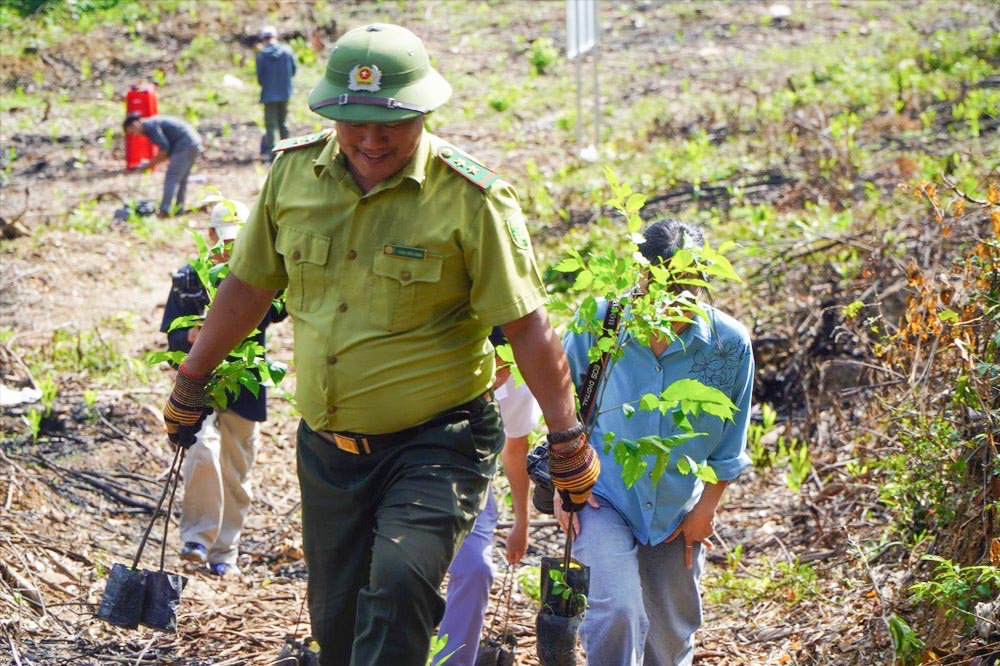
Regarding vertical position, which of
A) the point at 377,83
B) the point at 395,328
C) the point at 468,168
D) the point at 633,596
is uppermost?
the point at 377,83

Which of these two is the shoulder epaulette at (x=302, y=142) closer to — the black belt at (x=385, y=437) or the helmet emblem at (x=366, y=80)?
the helmet emblem at (x=366, y=80)

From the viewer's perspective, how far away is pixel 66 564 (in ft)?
18.5

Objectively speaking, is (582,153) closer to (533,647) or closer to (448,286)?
(533,647)

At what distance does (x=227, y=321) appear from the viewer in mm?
3785

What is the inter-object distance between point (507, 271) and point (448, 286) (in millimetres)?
193

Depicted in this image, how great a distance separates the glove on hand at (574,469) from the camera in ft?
11.2

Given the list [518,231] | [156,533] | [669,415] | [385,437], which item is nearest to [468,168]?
[518,231]

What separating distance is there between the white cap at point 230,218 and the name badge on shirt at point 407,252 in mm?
936

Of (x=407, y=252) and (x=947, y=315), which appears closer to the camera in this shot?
(x=407, y=252)

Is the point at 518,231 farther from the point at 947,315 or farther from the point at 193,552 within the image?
the point at 193,552

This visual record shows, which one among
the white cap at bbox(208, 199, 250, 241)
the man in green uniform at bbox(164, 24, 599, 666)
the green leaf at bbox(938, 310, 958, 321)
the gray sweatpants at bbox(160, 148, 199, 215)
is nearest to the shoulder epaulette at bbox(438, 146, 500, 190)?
the man in green uniform at bbox(164, 24, 599, 666)

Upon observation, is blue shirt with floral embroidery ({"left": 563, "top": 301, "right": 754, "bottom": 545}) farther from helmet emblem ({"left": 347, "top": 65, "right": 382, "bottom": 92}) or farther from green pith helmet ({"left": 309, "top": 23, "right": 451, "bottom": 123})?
helmet emblem ({"left": 347, "top": 65, "right": 382, "bottom": 92})

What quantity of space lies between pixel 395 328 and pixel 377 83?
669 mm

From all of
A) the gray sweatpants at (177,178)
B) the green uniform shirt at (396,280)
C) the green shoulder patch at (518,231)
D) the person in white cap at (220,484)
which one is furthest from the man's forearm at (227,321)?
the gray sweatpants at (177,178)
